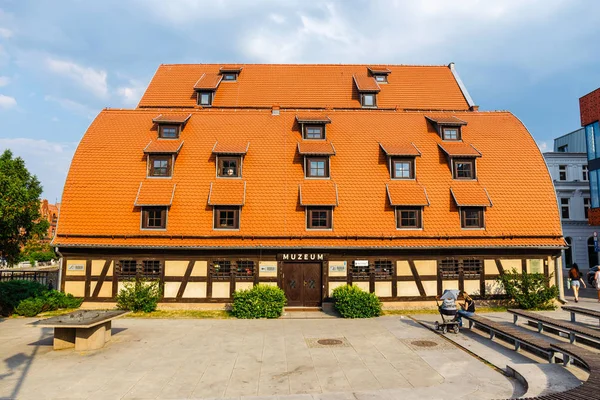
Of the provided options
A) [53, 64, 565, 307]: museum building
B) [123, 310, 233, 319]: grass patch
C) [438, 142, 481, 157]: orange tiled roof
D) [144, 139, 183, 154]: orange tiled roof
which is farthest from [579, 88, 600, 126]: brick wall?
[123, 310, 233, 319]: grass patch

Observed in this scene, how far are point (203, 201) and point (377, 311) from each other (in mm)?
9826

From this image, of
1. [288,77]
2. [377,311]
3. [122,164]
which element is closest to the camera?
[377,311]

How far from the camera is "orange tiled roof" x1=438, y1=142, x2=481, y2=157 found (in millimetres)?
21141

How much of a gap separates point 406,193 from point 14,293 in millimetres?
19034

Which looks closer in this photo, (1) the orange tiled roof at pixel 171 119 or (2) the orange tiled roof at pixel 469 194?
(2) the orange tiled roof at pixel 469 194

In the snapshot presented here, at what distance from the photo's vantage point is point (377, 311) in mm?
18000

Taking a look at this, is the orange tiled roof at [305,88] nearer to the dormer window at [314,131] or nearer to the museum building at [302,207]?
the museum building at [302,207]

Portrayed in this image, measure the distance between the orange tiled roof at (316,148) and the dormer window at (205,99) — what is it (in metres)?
9.41

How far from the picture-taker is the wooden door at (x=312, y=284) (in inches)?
762

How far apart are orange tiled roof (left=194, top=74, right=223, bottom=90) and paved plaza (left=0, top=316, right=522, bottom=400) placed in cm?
1736

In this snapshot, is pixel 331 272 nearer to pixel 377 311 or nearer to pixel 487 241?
pixel 377 311

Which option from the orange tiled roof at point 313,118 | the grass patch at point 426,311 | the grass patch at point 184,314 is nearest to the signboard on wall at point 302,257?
the grass patch at point 184,314

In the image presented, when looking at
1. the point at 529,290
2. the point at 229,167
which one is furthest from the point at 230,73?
the point at 529,290

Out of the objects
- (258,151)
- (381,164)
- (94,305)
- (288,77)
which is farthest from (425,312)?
(288,77)
